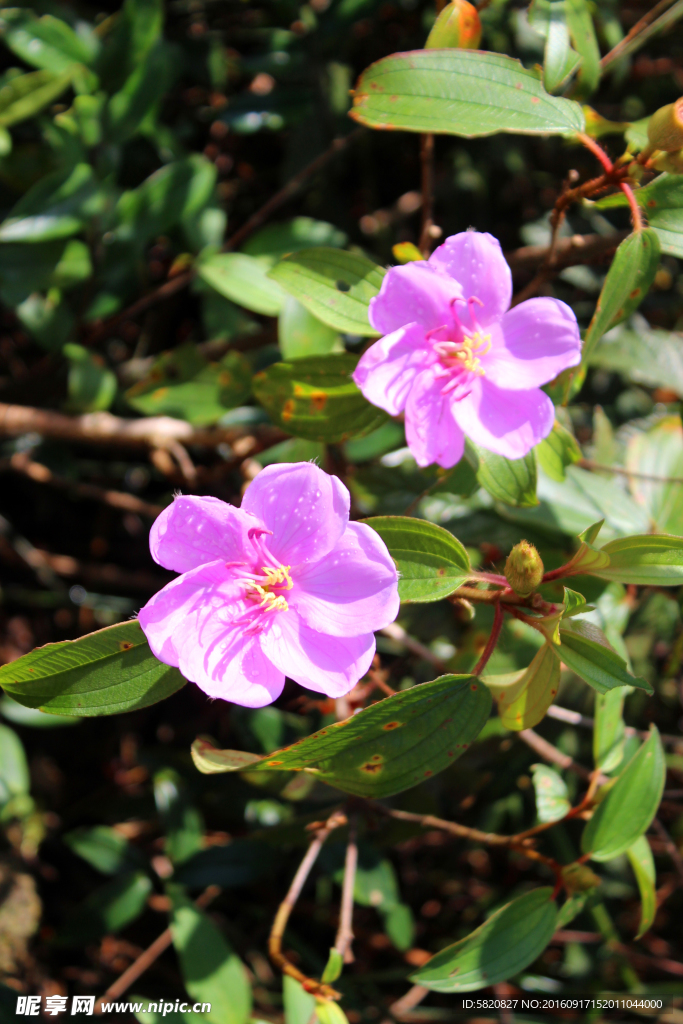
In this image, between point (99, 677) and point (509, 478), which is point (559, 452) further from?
point (99, 677)

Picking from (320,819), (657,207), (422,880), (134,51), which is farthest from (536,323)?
(422,880)

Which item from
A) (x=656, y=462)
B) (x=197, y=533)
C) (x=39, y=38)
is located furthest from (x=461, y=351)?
(x=39, y=38)

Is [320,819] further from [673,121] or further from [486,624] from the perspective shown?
[673,121]

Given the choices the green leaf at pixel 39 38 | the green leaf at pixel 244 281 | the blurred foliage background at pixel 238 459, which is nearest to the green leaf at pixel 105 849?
the blurred foliage background at pixel 238 459

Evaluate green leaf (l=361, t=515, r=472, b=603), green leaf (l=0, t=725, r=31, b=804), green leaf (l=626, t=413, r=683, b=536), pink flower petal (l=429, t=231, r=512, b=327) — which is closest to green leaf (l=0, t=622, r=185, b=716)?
green leaf (l=361, t=515, r=472, b=603)

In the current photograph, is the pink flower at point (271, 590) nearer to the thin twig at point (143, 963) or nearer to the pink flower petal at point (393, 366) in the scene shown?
the pink flower petal at point (393, 366)
